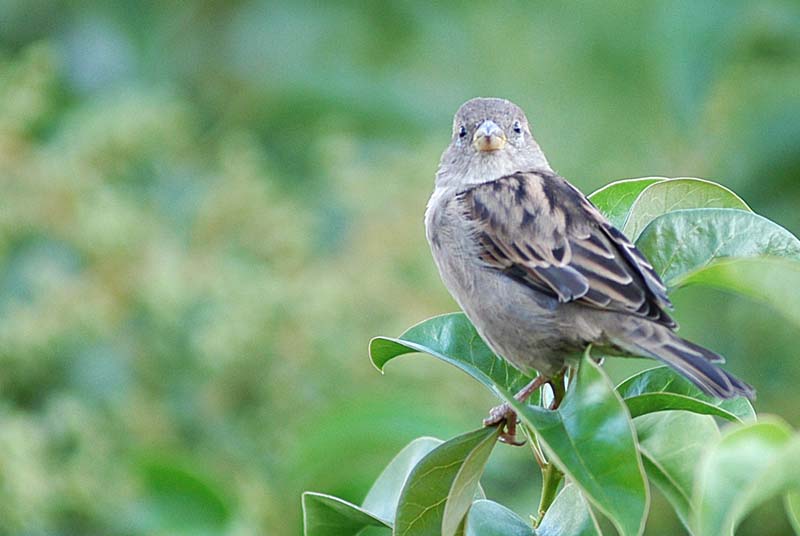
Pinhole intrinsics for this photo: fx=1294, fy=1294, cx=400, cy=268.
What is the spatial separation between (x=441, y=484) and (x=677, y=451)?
341 millimetres

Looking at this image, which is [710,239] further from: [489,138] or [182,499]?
[182,499]

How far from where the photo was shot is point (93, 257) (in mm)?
3689

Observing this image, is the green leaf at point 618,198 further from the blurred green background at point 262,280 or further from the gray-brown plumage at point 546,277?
the blurred green background at point 262,280

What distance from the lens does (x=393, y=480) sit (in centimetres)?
227

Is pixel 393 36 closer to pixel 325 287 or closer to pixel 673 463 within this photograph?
pixel 325 287

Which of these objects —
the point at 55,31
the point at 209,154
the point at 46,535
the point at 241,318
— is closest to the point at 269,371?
the point at 241,318

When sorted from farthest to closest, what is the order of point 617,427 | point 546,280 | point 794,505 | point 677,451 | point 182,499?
point 182,499 → point 546,280 → point 677,451 → point 617,427 → point 794,505

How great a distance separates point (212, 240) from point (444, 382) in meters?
0.85

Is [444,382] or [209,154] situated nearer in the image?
[444,382]

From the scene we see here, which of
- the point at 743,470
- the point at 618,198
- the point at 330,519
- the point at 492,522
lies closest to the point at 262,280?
the point at 618,198

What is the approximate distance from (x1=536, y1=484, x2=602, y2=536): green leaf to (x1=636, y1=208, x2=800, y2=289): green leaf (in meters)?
0.36

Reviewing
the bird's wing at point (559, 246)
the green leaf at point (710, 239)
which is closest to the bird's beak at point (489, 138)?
the bird's wing at point (559, 246)

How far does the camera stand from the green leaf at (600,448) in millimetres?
1562

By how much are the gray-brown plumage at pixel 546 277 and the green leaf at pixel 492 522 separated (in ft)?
1.06
